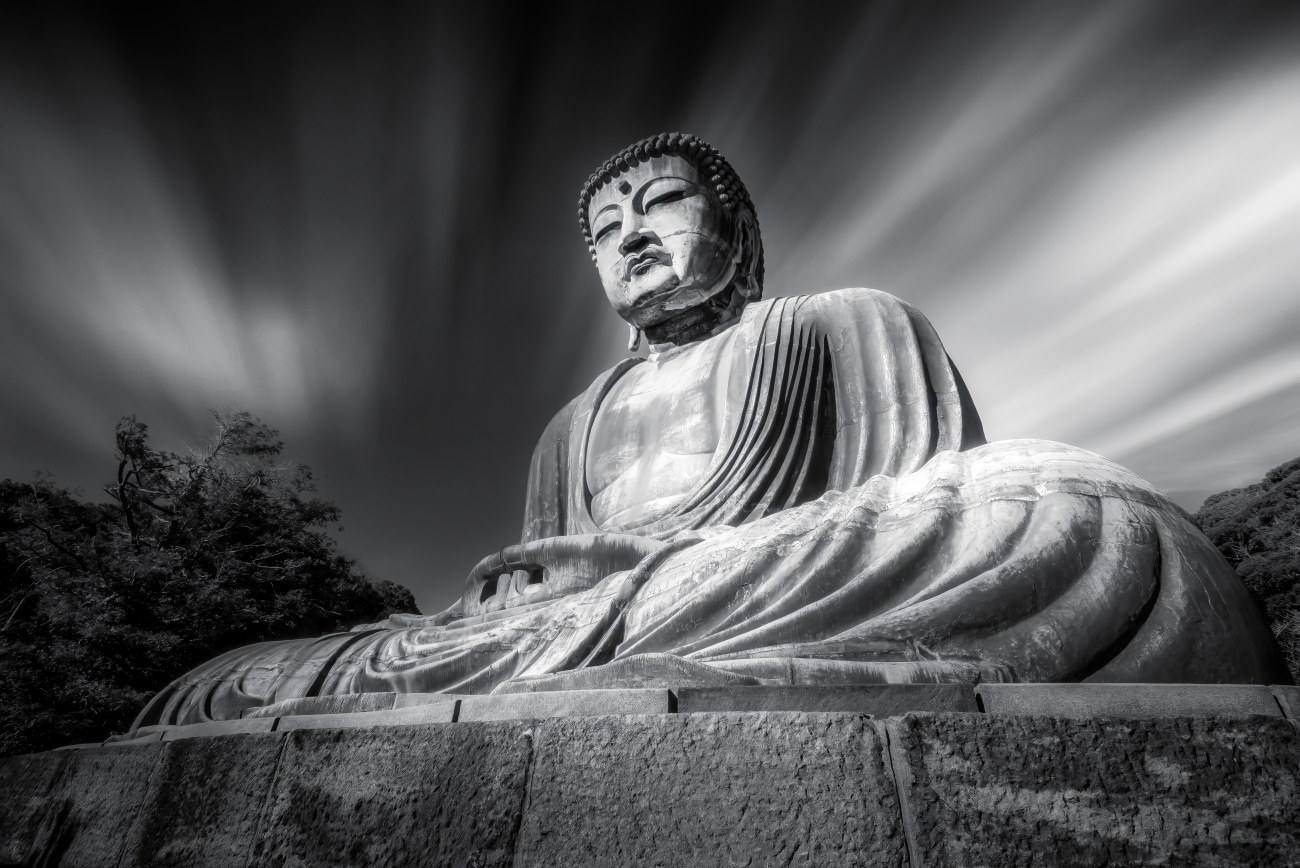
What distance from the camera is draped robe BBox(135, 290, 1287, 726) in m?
2.35

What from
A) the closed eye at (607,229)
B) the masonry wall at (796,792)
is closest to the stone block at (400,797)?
the masonry wall at (796,792)

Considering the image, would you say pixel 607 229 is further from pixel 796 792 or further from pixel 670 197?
pixel 796 792

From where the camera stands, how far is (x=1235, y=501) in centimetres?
2097

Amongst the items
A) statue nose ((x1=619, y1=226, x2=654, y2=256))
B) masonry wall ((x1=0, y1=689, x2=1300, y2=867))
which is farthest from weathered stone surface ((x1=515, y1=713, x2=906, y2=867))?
statue nose ((x1=619, y1=226, x2=654, y2=256))

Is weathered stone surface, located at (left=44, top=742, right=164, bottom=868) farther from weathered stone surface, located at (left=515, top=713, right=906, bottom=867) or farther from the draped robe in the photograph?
weathered stone surface, located at (left=515, top=713, right=906, bottom=867)

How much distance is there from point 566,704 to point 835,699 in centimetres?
76

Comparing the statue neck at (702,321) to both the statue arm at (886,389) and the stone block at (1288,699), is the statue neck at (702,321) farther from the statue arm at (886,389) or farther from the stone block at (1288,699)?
the stone block at (1288,699)

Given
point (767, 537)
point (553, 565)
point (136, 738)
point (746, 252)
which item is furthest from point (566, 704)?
point (746, 252)

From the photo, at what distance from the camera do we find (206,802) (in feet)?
7.64

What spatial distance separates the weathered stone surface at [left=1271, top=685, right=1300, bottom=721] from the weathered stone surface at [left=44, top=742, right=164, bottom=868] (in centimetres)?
349

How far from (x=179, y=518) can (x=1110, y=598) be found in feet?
53.7

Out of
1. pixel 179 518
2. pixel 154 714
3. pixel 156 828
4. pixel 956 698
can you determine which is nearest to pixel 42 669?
pixel 179 518

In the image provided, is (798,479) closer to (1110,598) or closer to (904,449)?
(904,449)

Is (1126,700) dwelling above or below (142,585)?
below
